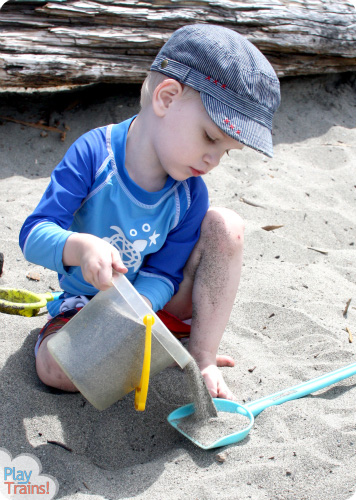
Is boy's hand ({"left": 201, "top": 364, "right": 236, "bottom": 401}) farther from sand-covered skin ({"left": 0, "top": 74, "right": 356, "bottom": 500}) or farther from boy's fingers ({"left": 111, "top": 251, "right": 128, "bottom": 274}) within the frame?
boy's fingers ({"left": 111, "top": 251, "right": 128, "bottom": 274})

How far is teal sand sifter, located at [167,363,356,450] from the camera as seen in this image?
5.80ft

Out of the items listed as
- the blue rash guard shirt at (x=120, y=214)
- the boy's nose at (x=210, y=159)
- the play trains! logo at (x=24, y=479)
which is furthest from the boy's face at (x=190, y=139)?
the play trains! logo at (x=24, y=479)

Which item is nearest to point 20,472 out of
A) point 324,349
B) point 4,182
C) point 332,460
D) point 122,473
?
point 122,473

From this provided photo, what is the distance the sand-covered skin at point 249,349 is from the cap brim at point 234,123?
866 millimetres

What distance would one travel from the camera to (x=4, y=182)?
3297 mm

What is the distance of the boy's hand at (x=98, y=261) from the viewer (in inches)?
60.1

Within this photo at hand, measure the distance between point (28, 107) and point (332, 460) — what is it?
3039 millimetres

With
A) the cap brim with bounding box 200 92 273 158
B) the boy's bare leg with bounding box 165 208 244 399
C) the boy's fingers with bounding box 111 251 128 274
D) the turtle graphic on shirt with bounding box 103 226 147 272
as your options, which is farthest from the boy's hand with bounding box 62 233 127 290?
the boy's bare leg with bounding box 165 208 244 399

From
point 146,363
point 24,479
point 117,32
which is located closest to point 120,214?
point 146,363

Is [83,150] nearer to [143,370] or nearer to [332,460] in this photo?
[143,370]

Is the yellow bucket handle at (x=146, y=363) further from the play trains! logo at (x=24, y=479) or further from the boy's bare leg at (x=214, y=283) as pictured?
the boy's bare leg at (x=214, y=283)

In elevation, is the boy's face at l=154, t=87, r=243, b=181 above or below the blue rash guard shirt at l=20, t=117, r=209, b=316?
above

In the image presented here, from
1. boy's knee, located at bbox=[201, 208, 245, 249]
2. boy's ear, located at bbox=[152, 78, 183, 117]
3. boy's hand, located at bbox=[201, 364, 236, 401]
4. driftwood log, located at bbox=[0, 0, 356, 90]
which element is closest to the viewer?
boy's ear, located at bbox=[152, 78, 183, 117]

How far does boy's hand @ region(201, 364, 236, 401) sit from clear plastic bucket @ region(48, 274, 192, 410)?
0.37 metres
